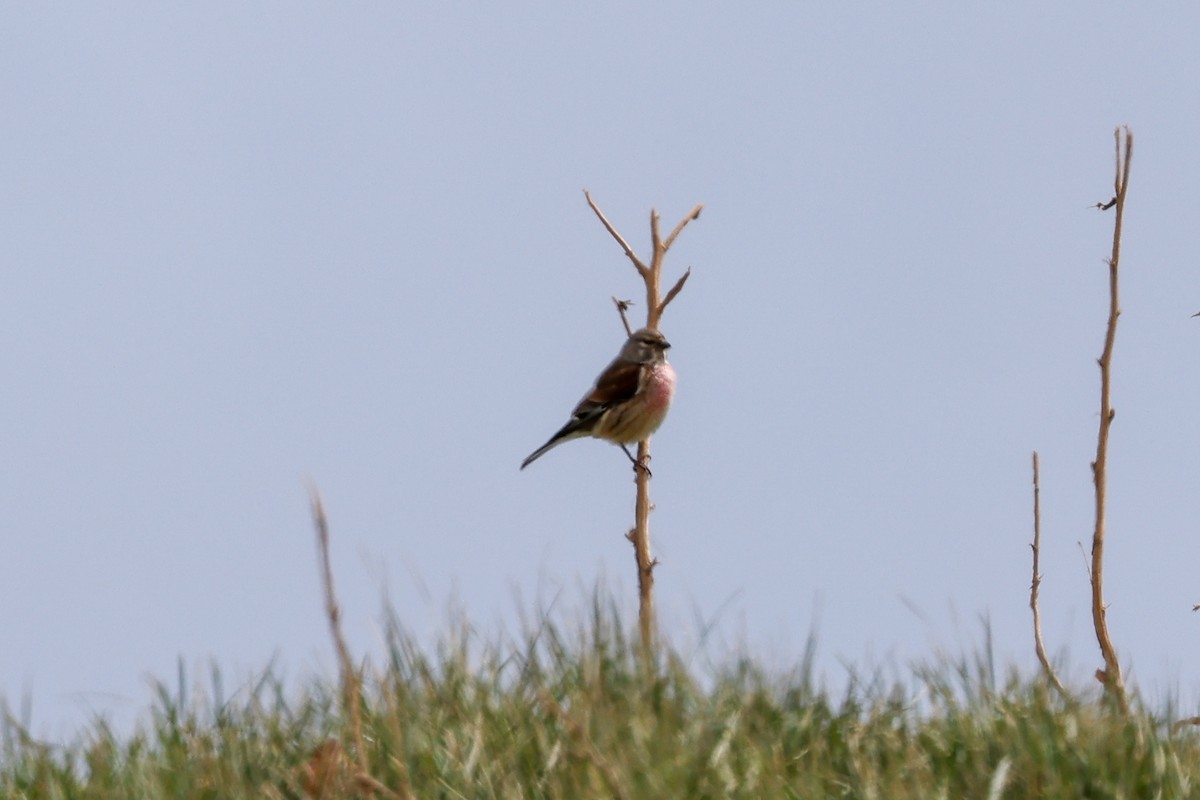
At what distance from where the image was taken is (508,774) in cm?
414

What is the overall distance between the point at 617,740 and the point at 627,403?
4.06 meters

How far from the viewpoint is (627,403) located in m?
8.11

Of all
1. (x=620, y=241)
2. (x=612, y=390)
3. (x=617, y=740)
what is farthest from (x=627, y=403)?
(x=617, y=740)

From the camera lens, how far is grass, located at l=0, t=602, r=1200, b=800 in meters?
4.09

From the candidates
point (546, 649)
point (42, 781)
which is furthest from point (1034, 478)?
point (42, 781)

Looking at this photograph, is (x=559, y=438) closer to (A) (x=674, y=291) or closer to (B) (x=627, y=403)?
(B) (x=627, y=403)

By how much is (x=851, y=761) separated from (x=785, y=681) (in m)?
0.45

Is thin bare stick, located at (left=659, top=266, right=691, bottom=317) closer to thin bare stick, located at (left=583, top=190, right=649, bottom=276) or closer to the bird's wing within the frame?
thin bare stick, located at (left=583, top=190, right=649, bottom=276)

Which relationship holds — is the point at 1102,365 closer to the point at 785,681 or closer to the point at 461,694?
the point at 785,681

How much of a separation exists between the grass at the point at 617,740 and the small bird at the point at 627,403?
321 centimetres

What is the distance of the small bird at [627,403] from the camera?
26.5 ft

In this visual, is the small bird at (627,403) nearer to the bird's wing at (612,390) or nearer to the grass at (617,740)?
the bird's wing at (612,390)

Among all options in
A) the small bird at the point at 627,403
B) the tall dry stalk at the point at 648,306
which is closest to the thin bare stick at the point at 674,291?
the tall dry stalk at the point at 648,306

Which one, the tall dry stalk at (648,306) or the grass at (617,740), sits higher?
the tall dry stalk at (648,306)
